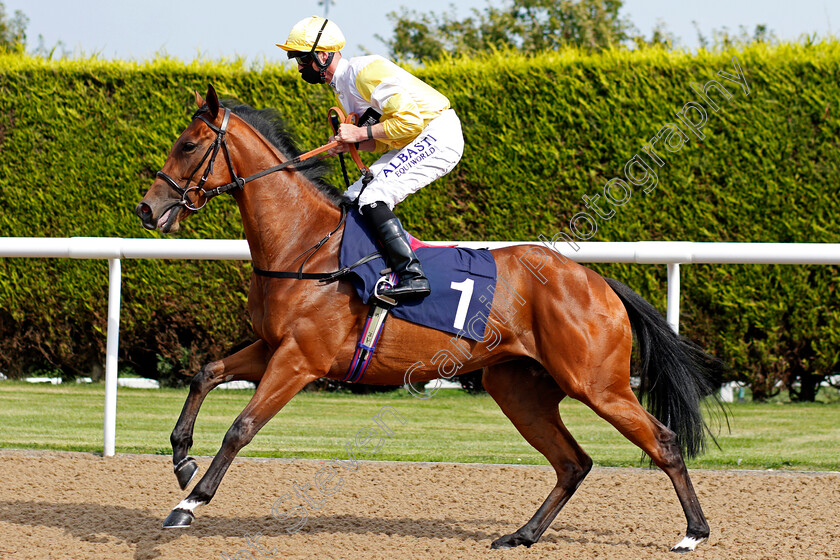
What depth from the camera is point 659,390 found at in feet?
12.5

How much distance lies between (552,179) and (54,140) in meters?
4.37

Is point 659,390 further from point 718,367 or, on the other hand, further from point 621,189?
point 621,189

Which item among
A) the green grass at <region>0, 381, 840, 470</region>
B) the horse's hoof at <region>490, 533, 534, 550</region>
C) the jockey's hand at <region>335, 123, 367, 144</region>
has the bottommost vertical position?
the green grass at <region>0, 381, 840, 470</region>

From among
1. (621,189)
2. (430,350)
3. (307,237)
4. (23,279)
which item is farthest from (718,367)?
(23,279)

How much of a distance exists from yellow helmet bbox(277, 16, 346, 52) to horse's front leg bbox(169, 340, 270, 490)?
1231 mm

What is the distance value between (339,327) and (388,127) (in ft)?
2.72

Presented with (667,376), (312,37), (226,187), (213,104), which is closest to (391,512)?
(667,376)

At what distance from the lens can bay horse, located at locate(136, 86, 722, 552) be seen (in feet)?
11.1

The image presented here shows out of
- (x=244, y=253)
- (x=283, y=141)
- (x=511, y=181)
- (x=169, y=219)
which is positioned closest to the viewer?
(x=169, y=219)

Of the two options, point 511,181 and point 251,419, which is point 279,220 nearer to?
point 251,419

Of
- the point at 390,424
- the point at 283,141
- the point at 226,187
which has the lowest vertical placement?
the point at 390,424

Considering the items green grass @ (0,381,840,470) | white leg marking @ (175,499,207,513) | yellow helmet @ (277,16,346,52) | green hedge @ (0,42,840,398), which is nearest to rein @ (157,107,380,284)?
yellow helmet @ (277,16,346,52)

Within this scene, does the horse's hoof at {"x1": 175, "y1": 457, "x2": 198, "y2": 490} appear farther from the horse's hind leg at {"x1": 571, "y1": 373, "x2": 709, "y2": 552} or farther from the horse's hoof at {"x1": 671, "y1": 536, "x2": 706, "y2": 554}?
the horse's hoof at {"x1": 671, "y1": 536, "x2": 706, "y2": 554}

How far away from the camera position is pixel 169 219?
3.38m
